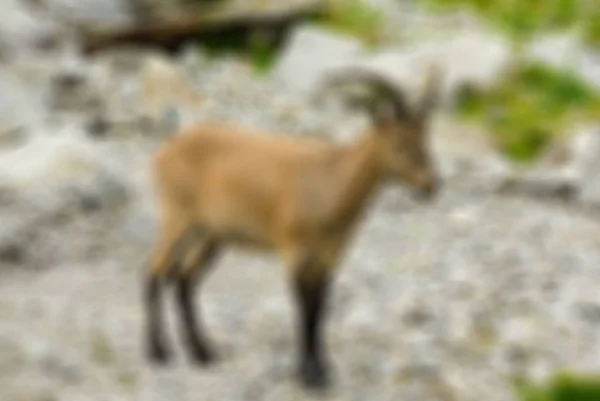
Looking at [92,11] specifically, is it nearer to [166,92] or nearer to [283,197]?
[166,92]

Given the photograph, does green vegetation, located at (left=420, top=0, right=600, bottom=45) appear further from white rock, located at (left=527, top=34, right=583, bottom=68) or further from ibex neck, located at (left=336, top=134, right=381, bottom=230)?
ibex neck, located at (left=336, top=134, right=381, bottom=230)

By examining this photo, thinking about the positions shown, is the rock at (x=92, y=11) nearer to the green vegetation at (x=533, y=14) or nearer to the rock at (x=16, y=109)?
the rock at (x=16, y=109)

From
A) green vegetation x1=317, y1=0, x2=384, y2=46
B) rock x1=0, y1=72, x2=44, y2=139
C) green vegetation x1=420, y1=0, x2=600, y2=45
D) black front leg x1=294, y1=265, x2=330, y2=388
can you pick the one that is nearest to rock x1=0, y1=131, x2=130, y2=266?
rock x1=0, y1=72, x2=44, y2=139

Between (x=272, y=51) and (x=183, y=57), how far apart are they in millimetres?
1385

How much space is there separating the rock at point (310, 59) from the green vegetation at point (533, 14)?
2.92 metres

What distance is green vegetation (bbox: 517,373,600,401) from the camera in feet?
26.8

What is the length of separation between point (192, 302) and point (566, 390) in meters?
2.46

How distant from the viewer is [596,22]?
1919cm

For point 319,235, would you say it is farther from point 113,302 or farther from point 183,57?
→ point 183,57

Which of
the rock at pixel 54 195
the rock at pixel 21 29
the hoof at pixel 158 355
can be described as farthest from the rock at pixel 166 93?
the hoof at pixel 158 355

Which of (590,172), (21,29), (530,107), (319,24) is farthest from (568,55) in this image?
(21,29)

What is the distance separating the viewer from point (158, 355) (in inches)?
347

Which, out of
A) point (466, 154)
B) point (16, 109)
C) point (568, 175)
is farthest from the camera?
point (16, 109)

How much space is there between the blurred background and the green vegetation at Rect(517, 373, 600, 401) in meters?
0.02
